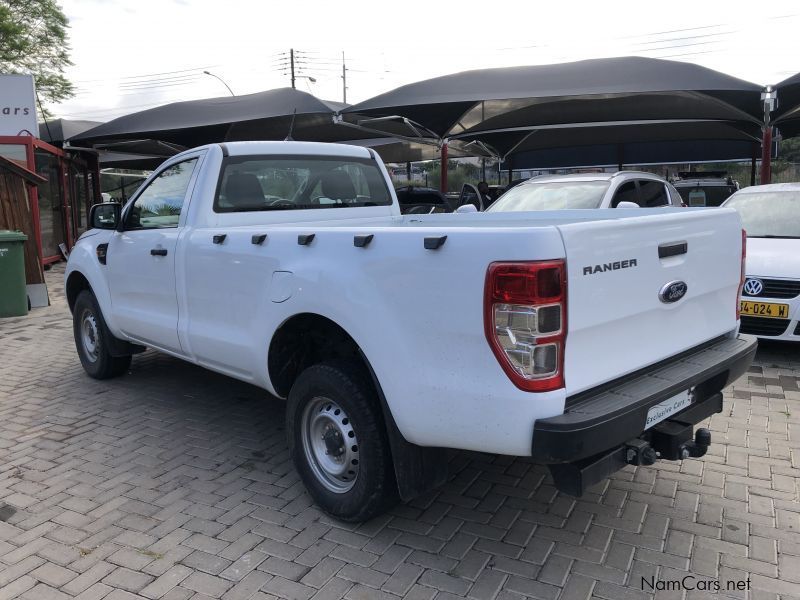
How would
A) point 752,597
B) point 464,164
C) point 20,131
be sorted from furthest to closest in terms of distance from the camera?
1. point 464,164
2. point 20,131
3. point 752,597

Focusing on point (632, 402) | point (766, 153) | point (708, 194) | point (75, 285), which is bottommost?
point (632, 402)

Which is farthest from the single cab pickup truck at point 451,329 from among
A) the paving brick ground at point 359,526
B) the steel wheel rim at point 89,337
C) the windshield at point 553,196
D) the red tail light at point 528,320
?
the windshield at point 553,196

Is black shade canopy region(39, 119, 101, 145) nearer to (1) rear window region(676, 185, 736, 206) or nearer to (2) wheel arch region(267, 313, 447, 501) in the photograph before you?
(1) rear window region(676, 185, 736, 206)

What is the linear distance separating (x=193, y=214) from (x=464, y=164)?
2463 cm

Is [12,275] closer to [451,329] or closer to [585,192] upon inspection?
[585,192]

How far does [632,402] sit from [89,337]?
4.94 metres

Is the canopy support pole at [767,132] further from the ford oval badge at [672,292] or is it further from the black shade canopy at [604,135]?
the ford oval badge at [672,292]

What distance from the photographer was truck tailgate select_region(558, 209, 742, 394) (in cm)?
233

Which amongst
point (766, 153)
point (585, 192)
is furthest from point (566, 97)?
point (585, 192)

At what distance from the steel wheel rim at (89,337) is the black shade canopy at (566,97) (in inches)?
317

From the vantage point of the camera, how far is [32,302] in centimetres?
960

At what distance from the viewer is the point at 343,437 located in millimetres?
3049

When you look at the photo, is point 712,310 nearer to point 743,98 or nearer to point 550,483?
point 550,483

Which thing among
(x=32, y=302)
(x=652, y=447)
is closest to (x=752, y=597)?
(x=652, y=447)
